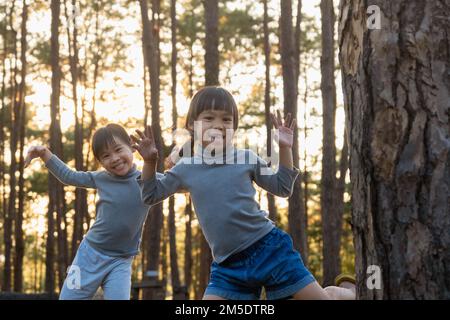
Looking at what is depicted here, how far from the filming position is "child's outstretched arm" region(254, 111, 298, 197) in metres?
3.23

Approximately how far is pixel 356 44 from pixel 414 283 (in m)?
0.84

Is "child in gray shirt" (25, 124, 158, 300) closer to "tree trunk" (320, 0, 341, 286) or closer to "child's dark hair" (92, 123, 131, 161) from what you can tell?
"child's dark hair" (92, 123, 131, 161)

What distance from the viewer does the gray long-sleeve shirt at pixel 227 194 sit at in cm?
342

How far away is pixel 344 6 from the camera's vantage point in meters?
2.64

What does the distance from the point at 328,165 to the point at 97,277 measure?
6.14 meters

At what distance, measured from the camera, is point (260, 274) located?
11.1 ft

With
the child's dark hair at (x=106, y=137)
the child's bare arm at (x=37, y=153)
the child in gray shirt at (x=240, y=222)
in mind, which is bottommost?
the child in gray shirt at (x=240, y=222)

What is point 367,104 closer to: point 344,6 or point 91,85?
point 344,6

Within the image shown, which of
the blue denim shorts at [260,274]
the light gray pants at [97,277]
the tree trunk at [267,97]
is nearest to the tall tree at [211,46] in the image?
the light gray pants at [97,277]

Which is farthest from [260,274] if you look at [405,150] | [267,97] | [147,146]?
[267,97]

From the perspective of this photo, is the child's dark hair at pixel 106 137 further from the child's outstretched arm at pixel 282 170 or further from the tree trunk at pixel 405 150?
the tree trunk at pixel 405 150

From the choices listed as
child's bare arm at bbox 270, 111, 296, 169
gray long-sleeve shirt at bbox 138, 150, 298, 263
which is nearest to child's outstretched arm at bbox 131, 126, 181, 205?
gray long-sleeve shirt at bbox 138, 150, 298, 263

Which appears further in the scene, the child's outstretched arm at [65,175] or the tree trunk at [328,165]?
the tree trunk at [328,165]
